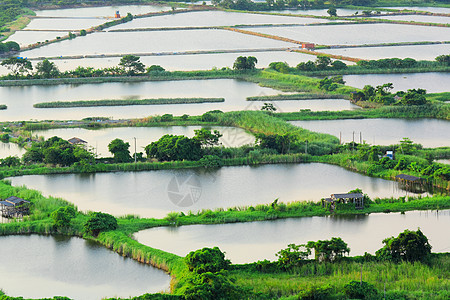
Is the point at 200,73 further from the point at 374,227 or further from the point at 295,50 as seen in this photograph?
the point at 374,227

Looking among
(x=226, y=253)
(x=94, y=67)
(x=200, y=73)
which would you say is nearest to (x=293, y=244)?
(x=226, y=253)

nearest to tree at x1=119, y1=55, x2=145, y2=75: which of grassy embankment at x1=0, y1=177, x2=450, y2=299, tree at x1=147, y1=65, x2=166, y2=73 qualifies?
tree at x1=147, y1=65, x2=166, y2=73

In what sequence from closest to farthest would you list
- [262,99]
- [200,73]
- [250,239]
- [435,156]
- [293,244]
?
[293,244]
[250,239]
[435,156]
[262,99]
[200,73]

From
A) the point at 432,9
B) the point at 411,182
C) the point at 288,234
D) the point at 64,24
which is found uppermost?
the point at 432,9

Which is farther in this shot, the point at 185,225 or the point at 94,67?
the point at 94,67

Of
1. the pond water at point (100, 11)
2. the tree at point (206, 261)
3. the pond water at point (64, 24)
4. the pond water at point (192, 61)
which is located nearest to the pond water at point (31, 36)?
the pond water at point (64, 24)

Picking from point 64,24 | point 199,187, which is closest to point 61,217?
point 199,187

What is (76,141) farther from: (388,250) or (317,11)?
(317,11)
